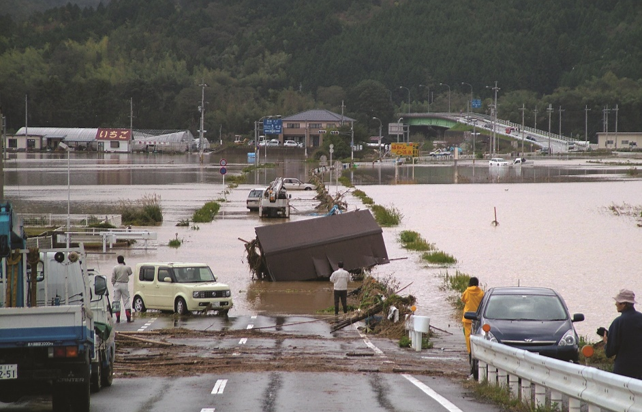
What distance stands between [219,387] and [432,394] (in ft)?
9.16

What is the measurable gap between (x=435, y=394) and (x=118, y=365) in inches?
221

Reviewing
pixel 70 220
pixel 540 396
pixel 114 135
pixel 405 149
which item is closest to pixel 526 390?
A: pixel 540 396

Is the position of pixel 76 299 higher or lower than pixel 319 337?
higher

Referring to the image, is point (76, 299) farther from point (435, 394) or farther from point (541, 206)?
point (541, 206)

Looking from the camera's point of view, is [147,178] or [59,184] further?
[147,178]

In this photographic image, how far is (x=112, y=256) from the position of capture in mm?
33781

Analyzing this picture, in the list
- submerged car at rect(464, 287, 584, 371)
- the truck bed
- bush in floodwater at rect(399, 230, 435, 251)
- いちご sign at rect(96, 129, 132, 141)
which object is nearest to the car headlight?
submerged car at rect(464, 287, 584, 371)

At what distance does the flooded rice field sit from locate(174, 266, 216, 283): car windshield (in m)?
1.40

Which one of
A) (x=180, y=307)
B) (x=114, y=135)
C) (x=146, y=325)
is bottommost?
(x=146, y=325)

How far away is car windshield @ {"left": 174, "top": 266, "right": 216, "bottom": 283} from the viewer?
23281 mm

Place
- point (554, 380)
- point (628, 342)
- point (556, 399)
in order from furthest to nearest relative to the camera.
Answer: point (556, 399), point (554, 380), point (628, 342)

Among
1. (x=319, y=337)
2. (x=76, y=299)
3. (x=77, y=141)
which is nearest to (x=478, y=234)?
(x=319, y=337)

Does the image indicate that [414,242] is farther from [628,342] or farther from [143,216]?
[628,342]

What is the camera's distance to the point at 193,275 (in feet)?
76.8
